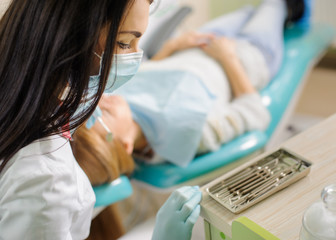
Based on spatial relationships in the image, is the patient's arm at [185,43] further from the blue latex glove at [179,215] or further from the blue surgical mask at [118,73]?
the blue latex glove at [179,215]

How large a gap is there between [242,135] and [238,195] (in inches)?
29.7

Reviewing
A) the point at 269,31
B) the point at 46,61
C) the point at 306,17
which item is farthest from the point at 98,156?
the point at 306,17

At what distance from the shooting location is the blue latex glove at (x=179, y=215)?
0.76 metres

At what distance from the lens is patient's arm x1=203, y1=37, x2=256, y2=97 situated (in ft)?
5.51

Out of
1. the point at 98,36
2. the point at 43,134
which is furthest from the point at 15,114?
the point at 98,36

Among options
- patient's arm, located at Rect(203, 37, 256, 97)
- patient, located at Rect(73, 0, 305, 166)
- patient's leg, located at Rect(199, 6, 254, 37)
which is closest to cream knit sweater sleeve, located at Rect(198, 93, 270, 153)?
patient, located at Rect(73, 0, 305, 166)

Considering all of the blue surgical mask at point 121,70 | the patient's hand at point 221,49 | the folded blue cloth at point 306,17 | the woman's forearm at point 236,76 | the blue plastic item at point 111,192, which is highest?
the blue surgical mask at point 121,70

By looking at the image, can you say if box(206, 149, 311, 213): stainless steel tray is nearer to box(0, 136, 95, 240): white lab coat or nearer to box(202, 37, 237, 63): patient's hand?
box(0, 136, 95, 240): white lab coat

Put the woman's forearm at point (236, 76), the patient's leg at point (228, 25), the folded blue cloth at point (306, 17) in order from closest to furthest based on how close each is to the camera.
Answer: the woman's forearm at point (236, 76) → the patient's leg at point (228, 25) → the folded blue cloth at point (306, 17)

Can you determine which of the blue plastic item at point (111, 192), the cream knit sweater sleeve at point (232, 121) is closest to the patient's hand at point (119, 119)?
the blue plastic item at point (111, 192)

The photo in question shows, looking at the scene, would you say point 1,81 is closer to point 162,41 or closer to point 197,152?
point 197,152

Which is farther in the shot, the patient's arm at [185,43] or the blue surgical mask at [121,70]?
the patient's arm at [185,43]

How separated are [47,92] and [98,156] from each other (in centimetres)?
47

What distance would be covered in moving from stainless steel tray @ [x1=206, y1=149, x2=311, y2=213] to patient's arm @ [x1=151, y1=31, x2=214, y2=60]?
1092mm
